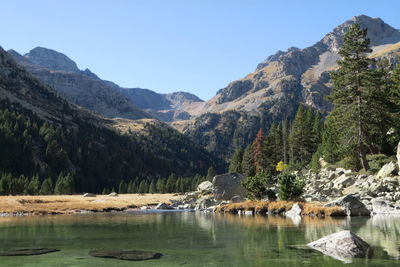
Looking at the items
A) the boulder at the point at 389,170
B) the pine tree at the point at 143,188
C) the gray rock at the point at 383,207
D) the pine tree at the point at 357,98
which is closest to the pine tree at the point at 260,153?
the pine tree at the point at 143,188

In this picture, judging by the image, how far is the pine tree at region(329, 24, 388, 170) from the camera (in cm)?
6061

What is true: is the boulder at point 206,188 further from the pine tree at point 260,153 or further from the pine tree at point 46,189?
the pine tree at point 46,189

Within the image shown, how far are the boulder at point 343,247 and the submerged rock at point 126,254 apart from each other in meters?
8.57

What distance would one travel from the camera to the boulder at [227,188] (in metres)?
81.0

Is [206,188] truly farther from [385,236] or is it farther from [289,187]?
[385,236]

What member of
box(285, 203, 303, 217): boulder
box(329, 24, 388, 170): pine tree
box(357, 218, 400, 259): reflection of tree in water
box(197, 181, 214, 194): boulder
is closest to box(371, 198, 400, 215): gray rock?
box(285, 203, 303, 217): boulder

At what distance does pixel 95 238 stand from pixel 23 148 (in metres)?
166

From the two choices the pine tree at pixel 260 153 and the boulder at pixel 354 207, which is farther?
the pine tree at pixel 260 153

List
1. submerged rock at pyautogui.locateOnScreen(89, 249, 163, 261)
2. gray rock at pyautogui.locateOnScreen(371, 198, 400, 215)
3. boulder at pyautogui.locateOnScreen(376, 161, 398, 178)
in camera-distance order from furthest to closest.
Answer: boulder at pyautogui.locateOnScreen(376, 161, 398, 178), gray rock at pyautogui.locateOnScreen(371, 198, 400, 215), submerged rock at pyautogui.locateOnScreen(89, 249, 163, 261)

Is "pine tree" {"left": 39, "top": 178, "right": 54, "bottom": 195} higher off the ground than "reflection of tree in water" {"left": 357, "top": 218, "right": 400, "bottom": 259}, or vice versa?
"pine tree" {"left": 39, "top": 178, "right": 54, "bottom": 195}

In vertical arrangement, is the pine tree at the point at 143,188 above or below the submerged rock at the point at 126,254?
above

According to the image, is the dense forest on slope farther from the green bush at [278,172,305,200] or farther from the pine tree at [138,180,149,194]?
the pine tree at [138,180,149,194]

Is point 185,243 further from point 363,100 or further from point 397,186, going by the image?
point 363,100

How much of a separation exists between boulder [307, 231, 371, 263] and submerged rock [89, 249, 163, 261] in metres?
8.57
